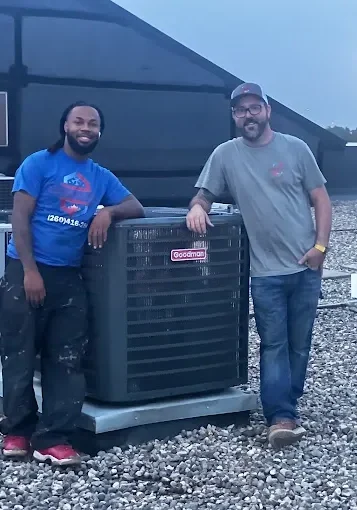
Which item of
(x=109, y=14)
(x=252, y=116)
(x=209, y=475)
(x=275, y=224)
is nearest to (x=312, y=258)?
(x=275, y=224)

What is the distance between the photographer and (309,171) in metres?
4.56

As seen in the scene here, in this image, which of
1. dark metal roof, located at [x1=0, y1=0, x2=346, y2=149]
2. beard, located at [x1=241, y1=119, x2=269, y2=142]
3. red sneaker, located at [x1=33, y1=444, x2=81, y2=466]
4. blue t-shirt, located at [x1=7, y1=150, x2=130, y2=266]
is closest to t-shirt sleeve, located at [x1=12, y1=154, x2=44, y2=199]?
blue t-shirt, located at [x1=7, y1=150, x2=130, y2=266]

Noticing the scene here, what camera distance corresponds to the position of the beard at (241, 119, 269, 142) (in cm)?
449

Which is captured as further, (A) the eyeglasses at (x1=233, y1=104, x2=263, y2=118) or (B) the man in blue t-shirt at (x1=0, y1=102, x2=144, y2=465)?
(A) the eyeglasses at (x1=233, y1=104, x2=263, y2=118)

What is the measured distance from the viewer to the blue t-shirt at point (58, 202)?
4188mm

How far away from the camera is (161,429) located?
456 cm

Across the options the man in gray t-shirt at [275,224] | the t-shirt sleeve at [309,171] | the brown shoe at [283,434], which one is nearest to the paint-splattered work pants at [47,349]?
the man in gray t-shirt at [275,224]

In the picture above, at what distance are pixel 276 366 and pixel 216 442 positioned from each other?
495mm

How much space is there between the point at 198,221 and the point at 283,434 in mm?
1147

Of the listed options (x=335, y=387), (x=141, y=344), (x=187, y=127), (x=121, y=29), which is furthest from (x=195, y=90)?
(x=141, y=344)

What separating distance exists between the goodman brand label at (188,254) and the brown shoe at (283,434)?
3.06ft

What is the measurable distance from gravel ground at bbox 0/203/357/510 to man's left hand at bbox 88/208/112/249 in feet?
3.44

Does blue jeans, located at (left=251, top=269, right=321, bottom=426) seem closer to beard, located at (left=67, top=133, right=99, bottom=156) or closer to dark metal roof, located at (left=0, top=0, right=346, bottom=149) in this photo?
beard, located at (left=67, top=133, right=99, bottom=156)

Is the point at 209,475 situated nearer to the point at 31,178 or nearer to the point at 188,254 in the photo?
the point at 188,254
